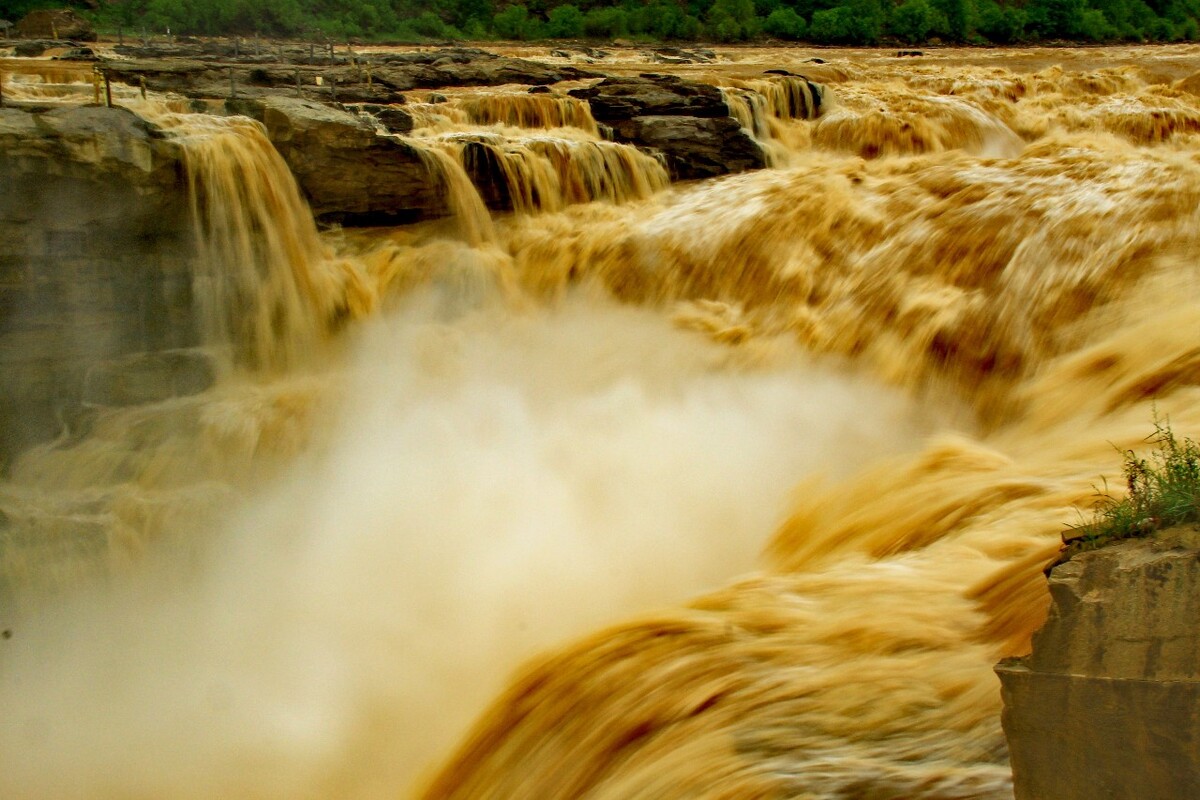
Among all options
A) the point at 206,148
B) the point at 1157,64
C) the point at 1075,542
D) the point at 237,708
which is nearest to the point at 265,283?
the point at 206,148

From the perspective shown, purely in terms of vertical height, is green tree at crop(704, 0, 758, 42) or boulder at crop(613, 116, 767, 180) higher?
green tree at crop(704, 0, 758, 42)

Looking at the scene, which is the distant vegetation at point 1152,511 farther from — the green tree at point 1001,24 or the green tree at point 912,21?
the green tree at point 1001,24

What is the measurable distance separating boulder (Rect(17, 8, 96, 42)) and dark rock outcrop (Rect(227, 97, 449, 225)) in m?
15.3

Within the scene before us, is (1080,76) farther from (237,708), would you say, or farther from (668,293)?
(237,708)

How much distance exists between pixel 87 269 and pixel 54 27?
56.1 feet

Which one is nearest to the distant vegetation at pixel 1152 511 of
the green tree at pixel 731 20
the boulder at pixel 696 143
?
the boulder at pixel 696 143

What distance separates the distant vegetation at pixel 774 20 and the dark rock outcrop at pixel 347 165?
1817cm

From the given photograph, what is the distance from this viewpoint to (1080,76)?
44.5 feet

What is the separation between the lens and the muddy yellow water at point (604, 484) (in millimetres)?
3121

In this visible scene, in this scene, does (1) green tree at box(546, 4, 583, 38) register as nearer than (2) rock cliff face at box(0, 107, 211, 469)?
No

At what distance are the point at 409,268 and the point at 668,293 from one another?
6.78 feet

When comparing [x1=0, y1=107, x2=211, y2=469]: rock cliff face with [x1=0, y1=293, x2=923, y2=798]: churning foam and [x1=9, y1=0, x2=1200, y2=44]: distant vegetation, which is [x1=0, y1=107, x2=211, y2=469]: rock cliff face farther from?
[x1=9, y1=0, x2=1200, y2=44]: distant vegetation

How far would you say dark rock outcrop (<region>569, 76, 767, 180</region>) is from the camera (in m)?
9.59

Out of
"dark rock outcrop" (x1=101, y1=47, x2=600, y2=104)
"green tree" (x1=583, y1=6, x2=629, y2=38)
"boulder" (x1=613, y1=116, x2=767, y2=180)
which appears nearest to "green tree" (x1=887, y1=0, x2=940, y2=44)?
"green tree" (x1=583, y1=6, x2=629, y2=38)
